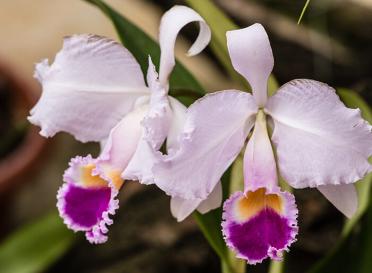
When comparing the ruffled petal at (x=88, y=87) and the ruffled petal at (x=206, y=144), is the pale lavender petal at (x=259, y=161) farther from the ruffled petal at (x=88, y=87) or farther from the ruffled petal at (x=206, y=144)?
the ruffled petal at (x=88, y=87)

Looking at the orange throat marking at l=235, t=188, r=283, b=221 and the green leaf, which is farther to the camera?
the green leaf

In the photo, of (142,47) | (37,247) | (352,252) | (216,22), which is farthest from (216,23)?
(37,247)

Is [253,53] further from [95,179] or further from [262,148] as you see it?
[95,179]

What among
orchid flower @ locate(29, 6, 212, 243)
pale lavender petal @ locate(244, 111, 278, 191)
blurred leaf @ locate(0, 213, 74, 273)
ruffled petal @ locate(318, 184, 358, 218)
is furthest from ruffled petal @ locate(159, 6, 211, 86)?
blurred leaf @ locate(0, 213, 74, 273)

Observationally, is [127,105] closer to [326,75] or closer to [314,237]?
[314,237]

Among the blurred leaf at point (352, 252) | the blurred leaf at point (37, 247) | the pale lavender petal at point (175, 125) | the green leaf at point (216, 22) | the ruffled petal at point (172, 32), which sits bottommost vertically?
the blurred leaf at point (37, 247)

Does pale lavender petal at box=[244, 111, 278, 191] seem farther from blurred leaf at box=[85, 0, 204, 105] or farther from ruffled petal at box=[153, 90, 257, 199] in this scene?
blurred leaf at box=[85, 0, 204, 105]

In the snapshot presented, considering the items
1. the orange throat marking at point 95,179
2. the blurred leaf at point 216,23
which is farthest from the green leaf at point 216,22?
the orange throat marking at point 95,179
